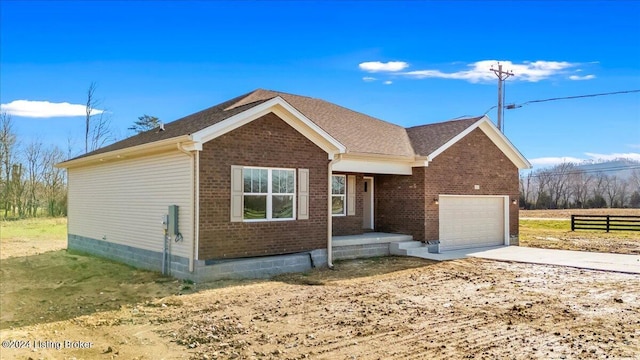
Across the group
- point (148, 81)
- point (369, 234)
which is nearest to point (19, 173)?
point (148, 81)

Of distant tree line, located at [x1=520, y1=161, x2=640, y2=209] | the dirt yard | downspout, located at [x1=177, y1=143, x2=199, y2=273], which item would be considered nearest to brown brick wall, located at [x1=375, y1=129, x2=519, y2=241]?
the dirt yard

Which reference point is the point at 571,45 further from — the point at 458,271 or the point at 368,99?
the point at 458,271

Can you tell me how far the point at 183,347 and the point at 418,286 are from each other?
5903 millimetres

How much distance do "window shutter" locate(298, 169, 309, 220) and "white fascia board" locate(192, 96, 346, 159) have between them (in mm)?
1015

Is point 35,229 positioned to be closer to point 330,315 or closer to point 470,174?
point 470,174

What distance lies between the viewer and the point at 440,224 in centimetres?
1691

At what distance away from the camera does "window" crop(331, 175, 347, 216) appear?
1642cm

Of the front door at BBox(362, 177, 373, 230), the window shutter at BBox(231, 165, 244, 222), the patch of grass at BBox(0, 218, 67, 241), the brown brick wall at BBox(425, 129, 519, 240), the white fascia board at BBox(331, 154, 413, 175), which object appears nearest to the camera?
the window shutter at BBox(231, 165, 244, 222)

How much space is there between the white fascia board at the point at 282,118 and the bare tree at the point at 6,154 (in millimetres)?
28796

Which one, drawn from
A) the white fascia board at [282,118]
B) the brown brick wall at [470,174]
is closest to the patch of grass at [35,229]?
the white fascia board at [282,118]

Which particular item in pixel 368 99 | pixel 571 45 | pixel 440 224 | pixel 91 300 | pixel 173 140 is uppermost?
pixel 571 45

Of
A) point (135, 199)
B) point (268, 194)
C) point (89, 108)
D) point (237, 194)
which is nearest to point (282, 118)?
point (268, 194)

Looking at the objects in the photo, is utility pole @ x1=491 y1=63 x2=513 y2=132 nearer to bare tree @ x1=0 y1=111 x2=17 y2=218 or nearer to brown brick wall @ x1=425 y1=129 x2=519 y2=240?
brown brick wall @ x1=425 y1=129 x2=519 y2=240

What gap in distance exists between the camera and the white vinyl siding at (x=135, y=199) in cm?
1122
